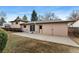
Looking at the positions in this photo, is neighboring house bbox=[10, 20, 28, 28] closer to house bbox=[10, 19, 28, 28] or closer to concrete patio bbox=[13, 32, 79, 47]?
house bbox=[10, 19, 28, 28]

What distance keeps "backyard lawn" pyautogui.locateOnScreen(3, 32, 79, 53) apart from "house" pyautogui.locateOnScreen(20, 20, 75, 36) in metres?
0.18

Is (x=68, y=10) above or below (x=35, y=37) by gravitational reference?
above

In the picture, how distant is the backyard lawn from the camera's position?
122 inches

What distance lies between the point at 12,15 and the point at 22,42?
1.41ft

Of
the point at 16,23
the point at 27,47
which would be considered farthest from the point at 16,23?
the point at 27,47

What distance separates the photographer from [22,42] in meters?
3.11

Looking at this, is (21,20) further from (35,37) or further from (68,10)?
(68,10)

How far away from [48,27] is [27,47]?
43 centimetres

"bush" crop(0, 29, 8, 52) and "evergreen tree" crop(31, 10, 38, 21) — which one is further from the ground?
"evergreen tree" crop(31, 10, 38, 21)

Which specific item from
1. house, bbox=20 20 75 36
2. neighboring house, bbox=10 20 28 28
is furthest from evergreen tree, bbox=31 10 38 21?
neighboring house, bbox=10 20 28 28

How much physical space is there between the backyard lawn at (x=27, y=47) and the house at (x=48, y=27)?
0.58ft

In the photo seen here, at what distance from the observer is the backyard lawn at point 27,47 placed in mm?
3096
